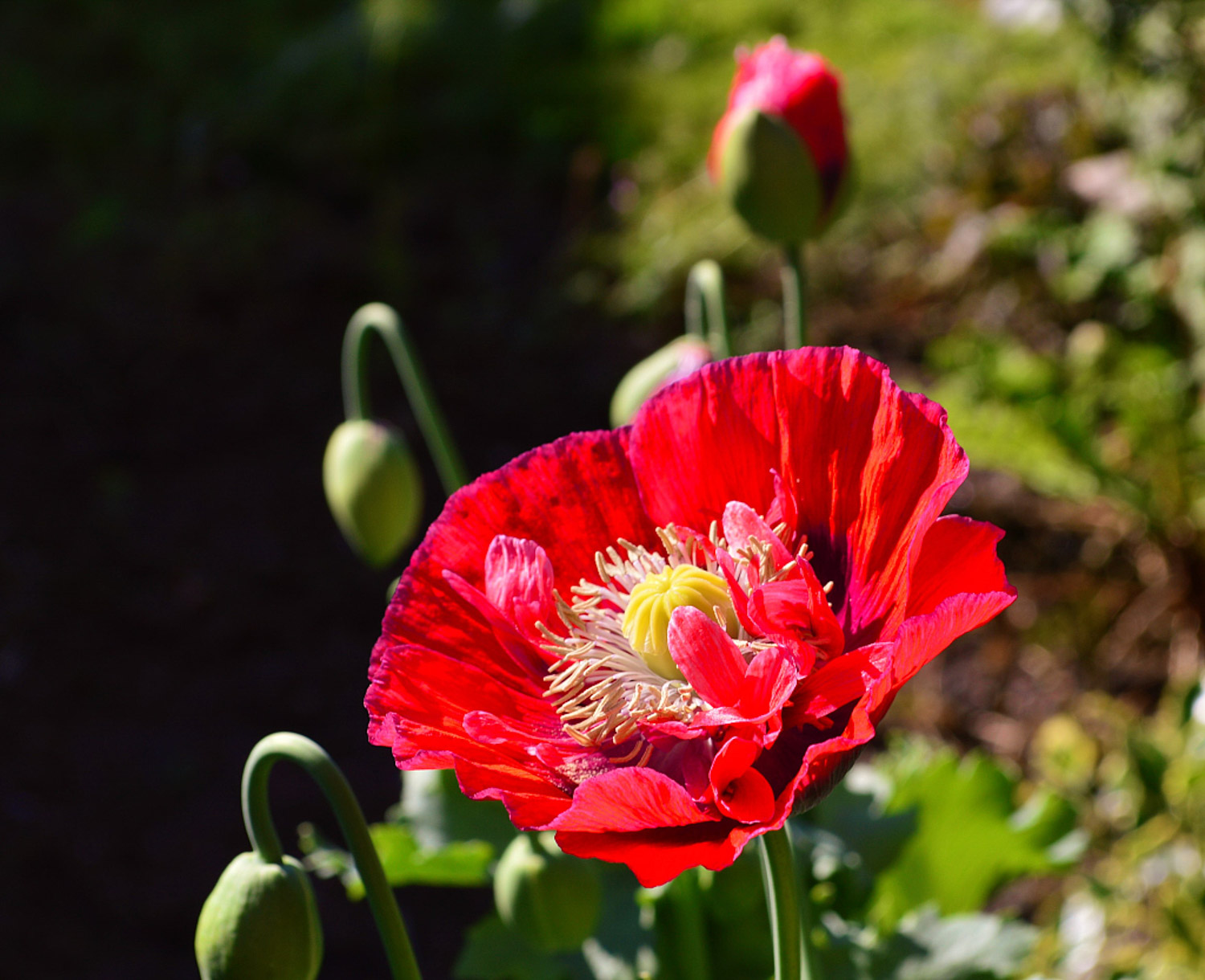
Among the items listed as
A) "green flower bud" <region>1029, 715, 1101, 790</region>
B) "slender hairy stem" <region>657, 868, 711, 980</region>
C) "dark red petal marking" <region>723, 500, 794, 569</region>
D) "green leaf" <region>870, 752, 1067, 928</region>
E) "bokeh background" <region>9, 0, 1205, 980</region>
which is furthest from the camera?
"bokeh background" <region>9, 0, 1205, 980</region>

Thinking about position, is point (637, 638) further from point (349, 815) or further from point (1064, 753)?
point (1064, 753)

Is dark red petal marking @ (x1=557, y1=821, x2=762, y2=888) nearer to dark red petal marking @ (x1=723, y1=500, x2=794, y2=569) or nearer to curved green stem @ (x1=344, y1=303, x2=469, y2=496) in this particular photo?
dark red petal marking @ (x1=723, y1=500, x2=794, y2=569)

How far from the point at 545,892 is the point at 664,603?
34cm

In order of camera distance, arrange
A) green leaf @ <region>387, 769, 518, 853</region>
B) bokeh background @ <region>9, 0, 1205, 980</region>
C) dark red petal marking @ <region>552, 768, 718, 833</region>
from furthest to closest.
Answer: bokeh background @ <region>9, 0, 1205, 980</region> < green leaf @ <region>387, 769, 518, 853</region> < dark red petal marking @ <region>552, 768, 718, 833</region>

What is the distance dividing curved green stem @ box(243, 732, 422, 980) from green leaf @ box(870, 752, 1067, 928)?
691mm

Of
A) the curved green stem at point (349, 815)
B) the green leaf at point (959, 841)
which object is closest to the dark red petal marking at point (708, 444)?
the curved green stem at point (349, 815)

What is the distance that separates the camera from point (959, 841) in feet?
4.56

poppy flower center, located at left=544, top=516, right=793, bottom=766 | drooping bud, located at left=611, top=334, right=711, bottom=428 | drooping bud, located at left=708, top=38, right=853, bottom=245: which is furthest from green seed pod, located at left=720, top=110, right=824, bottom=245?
poppy flower center, located at left=544, top=516, right=793, bottom=766

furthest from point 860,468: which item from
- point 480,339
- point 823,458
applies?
point 480,339

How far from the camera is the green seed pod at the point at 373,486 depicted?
1261mm

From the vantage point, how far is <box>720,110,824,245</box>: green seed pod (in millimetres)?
1100

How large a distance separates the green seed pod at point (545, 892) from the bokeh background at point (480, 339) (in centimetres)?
68

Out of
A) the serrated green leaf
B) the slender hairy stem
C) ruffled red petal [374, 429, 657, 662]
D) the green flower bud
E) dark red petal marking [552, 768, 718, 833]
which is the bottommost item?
the green flower bud

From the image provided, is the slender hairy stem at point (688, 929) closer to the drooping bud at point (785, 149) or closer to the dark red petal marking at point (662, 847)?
the dark red petal marking at point (662, 847)
